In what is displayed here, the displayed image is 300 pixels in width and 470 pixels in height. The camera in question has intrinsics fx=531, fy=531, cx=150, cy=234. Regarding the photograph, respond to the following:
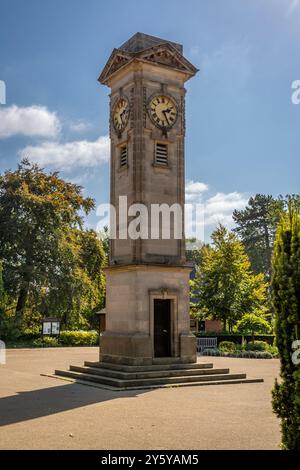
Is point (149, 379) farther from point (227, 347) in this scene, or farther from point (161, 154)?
point (227, 347)

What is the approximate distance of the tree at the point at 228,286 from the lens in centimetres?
4153

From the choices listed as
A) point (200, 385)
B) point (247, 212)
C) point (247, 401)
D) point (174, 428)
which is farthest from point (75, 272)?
point (247, 212)

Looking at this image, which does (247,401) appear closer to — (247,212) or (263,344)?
(263,344)

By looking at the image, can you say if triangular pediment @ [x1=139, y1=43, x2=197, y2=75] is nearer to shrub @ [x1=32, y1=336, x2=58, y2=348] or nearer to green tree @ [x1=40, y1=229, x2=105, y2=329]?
green tree @ [x1=40, y1=229, x2=105, y2=329]

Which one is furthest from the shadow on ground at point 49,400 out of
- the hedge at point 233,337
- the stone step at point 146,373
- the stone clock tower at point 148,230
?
the hedge at point 233,337

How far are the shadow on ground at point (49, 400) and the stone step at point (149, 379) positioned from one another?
0.70 metres

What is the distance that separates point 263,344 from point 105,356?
640 inches

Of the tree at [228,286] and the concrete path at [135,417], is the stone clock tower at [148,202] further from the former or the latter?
the tree at [228,286]

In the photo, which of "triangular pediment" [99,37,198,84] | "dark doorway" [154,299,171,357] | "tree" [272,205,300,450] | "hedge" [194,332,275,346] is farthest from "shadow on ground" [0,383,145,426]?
"hedge" [194,332,275,346]

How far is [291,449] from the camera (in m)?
7.84

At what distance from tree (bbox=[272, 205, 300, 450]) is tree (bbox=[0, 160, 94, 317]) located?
36090 millimetres

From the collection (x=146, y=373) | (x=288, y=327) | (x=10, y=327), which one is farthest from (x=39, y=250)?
(x=288, y=327)

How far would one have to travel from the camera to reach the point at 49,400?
1488cm

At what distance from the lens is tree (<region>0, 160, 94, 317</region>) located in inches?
1682
